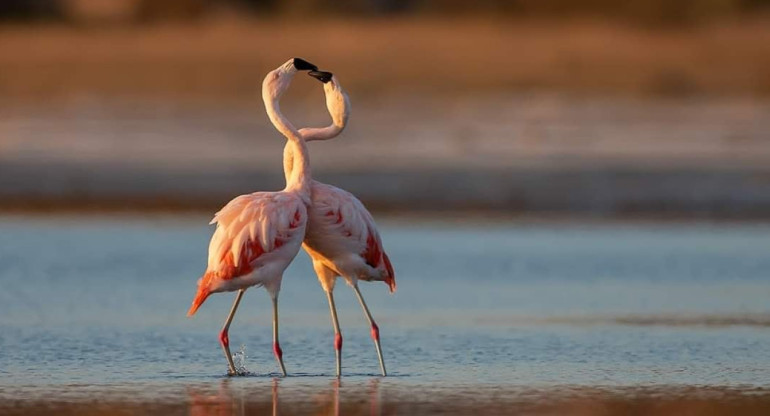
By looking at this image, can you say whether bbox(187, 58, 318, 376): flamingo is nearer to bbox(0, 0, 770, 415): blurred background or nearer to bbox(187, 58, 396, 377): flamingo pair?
bbox(187, 58, 396, 377): flamingo pair

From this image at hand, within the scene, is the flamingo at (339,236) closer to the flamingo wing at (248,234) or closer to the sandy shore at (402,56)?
the flamingo wing at (248,234)

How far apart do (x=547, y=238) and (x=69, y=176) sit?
6.66m

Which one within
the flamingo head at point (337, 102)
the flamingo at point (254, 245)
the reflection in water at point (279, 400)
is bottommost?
the reflection in water at point (279, 400)

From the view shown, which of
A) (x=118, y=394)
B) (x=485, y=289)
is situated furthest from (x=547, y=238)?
(x=118, y=394)

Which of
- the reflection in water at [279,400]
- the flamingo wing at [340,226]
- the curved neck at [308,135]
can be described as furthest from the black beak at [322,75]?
the reflection in water at [279,400]

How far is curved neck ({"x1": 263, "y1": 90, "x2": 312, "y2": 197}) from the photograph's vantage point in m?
9.54

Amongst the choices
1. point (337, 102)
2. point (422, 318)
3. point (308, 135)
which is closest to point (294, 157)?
point (308, 135)

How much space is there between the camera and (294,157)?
9.70 metres

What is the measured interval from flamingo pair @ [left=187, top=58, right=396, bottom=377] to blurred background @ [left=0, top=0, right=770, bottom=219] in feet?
24.0

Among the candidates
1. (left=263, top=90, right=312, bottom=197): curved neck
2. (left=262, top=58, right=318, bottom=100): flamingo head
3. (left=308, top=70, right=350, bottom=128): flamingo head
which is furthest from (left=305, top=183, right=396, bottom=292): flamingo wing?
(left=262, top=58, right=318, bottom=100): flamingo head

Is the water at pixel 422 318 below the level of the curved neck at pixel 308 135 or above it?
below

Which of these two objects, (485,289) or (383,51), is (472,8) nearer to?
(383,51)

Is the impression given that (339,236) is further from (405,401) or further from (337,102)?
(405,401)

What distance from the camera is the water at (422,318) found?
28.2ft
